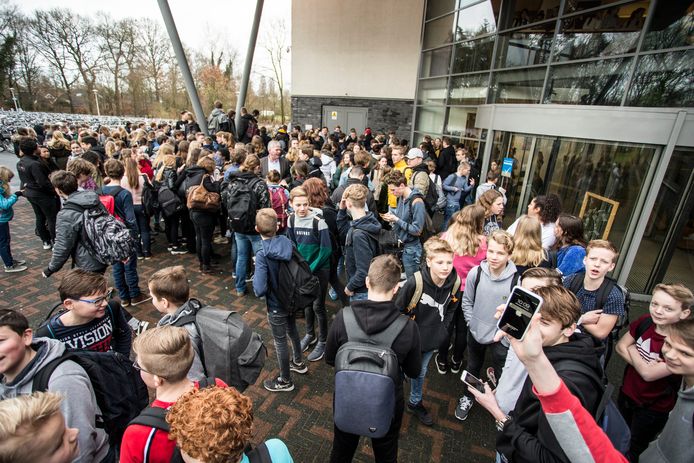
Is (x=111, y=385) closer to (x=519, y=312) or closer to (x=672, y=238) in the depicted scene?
(x=519, y=312)

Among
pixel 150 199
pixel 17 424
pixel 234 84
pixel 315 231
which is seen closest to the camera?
pixel 17 424

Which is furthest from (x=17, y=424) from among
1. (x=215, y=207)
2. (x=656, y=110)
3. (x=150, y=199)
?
(x=656, y=110)

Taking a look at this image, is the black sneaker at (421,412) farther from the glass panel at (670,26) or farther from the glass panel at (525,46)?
the glass panel at (525,46)

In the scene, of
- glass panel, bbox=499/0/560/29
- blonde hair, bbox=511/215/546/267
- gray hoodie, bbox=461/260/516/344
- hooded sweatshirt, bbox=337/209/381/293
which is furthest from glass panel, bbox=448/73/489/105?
gray hoodie, bbox=461/260/516/344

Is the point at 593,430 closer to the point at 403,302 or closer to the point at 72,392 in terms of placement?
the point at 403,302

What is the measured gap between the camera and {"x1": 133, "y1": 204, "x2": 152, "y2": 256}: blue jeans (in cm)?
591

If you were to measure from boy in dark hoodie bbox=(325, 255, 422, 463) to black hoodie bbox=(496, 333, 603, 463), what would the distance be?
25.2 inches

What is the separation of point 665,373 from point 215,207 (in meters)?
5.49

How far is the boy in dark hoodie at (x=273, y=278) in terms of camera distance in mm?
3053

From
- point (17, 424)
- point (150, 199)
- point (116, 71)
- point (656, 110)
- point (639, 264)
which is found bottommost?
point (639, 264)

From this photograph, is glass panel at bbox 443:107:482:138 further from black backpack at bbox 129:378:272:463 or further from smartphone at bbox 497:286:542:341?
black backpack at bbox 129:378:272:463

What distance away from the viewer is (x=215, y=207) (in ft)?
17.6

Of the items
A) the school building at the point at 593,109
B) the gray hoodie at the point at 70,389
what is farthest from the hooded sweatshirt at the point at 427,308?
the school building at the point at 593,109

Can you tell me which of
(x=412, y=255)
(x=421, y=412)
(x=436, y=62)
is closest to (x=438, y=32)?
(x=436, y=62)
